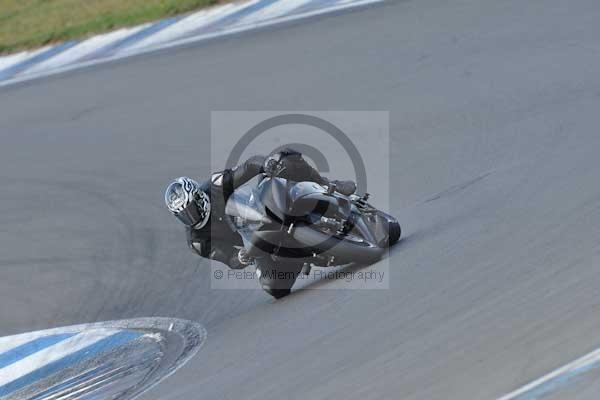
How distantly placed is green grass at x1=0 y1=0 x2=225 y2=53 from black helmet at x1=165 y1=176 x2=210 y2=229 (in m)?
8.45

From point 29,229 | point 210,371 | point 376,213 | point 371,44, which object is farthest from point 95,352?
point 371,44

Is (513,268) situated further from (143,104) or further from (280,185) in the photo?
(143,104)

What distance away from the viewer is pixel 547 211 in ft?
23.1

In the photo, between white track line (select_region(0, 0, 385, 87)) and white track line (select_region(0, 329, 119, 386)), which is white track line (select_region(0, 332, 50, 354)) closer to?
white track line (select_region(0, 329, 119, 386))

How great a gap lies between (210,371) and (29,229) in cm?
463

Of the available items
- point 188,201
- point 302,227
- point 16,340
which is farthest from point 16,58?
point 302,227

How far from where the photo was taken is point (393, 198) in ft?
29.2

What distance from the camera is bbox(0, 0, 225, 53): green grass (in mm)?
15549

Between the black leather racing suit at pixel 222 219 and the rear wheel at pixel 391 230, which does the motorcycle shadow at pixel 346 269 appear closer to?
the rear wheel at pixel 391 230

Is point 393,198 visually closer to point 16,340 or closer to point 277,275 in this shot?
point 277,275

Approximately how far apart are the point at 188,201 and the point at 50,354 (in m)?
1.68

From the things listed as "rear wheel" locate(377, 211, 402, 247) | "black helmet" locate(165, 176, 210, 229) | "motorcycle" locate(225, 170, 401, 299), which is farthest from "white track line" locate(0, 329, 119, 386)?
"rear wheel" locate(377, 211, 402, 247)

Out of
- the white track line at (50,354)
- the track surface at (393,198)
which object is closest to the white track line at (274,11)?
the track surface at (393,198)

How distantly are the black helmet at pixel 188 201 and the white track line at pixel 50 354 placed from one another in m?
1.23
